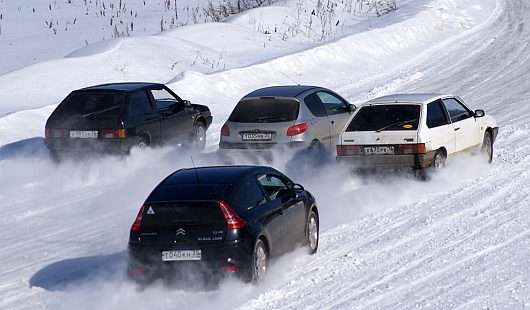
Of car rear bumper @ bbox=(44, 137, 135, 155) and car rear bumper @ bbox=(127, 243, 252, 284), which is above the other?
car rear bumper @ bbox=(127, 243, 252, 284)

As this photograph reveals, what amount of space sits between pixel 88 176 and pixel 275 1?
26.1 meters

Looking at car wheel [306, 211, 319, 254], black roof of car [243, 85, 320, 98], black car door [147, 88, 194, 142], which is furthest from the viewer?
black car door [147, 88, 194, 142]

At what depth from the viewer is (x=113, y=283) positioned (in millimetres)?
11406

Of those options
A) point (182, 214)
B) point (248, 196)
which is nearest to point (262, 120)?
point (248, 196)

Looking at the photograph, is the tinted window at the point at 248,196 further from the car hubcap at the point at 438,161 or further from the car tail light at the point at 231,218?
the car hubcap at the point at 438,161

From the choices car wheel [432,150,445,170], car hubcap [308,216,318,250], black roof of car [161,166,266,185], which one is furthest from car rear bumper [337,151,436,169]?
black roof of car [161,166,266,185]

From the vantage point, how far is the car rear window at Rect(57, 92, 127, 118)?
1830cm

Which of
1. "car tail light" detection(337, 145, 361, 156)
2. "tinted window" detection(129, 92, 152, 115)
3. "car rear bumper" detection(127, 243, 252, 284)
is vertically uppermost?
"car rear bumper" detection(127, 243, 252, 284)

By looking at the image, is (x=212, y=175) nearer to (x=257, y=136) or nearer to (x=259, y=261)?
(x=259, y=261)

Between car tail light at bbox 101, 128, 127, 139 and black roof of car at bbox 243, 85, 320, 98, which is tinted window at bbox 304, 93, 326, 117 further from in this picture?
car tail light at bbox 101, 128, 127, 139

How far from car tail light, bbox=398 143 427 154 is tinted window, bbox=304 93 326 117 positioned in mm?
2602

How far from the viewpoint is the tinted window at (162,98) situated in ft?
64.2

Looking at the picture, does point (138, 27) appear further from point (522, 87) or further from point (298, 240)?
point (298, 240)

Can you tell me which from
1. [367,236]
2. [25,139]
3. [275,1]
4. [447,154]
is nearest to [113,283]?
[367,236]
